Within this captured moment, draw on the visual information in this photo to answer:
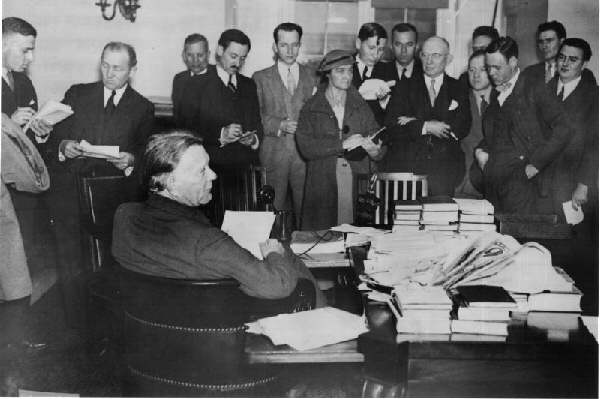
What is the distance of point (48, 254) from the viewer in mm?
3766

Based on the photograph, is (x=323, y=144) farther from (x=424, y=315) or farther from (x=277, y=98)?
(x=424, y=315)

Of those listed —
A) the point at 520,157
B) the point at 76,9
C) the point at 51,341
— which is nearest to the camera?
the point at 51,341

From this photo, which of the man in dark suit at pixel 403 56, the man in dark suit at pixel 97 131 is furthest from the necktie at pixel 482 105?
the man in dark suit at pixel 97 131

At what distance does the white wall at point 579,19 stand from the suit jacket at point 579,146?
16cm

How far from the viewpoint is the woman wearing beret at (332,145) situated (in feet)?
13.5

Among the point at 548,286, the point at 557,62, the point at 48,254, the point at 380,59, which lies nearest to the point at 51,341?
the point at 48,254

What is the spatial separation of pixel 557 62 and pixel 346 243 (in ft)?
6.90

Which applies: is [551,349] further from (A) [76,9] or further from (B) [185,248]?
(A) [76,9]

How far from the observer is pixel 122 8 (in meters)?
3.76

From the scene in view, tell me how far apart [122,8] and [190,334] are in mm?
2730

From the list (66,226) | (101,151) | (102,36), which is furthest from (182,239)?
(102,36)

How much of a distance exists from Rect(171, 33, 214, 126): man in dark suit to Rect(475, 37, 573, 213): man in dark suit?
1861mm

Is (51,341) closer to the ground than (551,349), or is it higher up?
closer to the ground

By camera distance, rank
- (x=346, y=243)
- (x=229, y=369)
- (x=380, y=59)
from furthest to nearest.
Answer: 1. (x=380, y=59)
2. (x=346, y=243)
3. (x=229, y=369)
